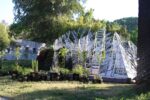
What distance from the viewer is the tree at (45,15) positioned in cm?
5466

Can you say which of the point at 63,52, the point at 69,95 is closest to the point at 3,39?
the point at 63,52

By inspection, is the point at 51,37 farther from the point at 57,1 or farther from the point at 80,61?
the point at 80,61

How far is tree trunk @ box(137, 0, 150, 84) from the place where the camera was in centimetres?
1455

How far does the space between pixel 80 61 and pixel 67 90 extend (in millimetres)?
8666

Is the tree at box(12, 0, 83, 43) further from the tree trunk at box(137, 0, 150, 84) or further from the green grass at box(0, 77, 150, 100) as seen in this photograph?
the tree trunk at box(137, 0, 150, 84)

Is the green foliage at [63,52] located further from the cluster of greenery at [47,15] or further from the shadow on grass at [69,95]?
the cluster of greenery at [47,15]

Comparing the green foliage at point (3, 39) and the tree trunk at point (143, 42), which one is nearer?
the tree trunk at point (143, 42)

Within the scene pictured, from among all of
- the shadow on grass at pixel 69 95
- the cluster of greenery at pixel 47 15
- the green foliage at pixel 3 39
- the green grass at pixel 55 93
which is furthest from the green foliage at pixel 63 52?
the green foliage at pixel 3 39

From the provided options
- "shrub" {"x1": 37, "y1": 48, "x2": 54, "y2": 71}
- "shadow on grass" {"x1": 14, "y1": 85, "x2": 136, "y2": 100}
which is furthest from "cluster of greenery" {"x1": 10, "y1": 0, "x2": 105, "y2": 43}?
"shadow on grass" {"x1": 14, "y1": 85, "x2": 136, "y2": 100}

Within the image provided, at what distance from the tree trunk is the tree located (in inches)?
1480

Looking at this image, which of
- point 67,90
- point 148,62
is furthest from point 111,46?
point 148,62

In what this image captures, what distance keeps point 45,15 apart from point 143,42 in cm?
4130

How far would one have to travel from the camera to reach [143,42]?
49.0 ft

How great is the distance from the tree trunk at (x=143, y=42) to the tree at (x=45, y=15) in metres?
37.6
